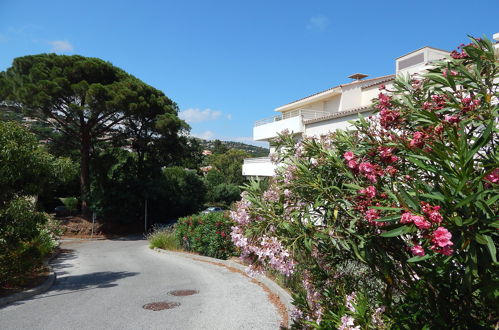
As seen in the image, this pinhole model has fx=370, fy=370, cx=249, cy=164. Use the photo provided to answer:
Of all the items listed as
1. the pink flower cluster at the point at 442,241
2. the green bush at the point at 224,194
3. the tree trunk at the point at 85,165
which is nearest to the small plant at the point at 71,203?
the tree trunk at the point at 85,165

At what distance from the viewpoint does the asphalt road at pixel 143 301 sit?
265 inches

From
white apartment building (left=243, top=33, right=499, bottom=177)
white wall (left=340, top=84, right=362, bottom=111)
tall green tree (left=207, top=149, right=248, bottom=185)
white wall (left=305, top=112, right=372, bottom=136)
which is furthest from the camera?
tall green tree (left=207, top=149, right=248, bottom=185)

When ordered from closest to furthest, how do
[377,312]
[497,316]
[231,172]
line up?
[497,316]
[377,312]
[231,172]

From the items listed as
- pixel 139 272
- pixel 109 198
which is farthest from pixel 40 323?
pixel 109 198

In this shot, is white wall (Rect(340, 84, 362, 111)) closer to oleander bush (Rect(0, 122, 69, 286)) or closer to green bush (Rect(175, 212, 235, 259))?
green bush (Rect(175, 212, 235, 259))

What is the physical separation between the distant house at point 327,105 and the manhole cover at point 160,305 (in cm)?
1263

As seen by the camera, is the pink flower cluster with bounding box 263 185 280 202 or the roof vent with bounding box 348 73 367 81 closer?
the pink flower cluster with bounding box 263 185 280 202

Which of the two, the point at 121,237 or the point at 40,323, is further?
the point at 121,237

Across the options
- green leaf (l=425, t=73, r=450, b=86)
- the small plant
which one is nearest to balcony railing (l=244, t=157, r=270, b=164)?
the small plant

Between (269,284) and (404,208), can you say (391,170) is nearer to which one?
(404,208)

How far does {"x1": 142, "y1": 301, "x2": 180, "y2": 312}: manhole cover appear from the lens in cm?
770

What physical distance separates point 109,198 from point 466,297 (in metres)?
24.4

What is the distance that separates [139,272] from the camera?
12094 millimetres

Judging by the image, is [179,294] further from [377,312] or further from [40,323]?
[377,312]
